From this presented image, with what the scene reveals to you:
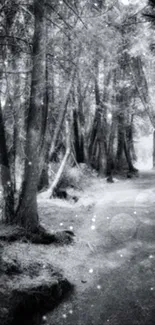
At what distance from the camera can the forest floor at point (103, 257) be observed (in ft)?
16.6

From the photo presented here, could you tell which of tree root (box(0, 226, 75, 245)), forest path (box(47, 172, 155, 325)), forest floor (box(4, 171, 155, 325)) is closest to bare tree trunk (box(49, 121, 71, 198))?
forest floor (box(4, 171, 155, 325))

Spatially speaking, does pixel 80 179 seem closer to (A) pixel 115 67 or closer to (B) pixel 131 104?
(A) pixel 115 67

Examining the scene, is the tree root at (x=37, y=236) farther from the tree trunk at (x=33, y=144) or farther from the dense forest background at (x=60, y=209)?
the tree trunk at (x=33, y=144)

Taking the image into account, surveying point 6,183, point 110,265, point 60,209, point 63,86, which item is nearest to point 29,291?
point 110,265

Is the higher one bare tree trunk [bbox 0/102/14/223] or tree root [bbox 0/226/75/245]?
bare tree trunk [bbox 0/102/14/223]

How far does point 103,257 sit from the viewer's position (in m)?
7.43

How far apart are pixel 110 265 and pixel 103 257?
0.51m

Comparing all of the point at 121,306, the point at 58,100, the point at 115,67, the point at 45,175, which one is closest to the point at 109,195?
the point at 45,175

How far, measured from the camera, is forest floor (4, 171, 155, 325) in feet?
16.6

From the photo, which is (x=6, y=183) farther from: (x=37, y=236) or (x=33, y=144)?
(x=37, y=236)

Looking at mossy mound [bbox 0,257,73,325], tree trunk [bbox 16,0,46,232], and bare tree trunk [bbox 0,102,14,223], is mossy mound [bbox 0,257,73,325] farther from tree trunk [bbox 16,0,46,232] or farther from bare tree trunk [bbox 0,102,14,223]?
bare tree trunk [bbox 0,102,14,223]

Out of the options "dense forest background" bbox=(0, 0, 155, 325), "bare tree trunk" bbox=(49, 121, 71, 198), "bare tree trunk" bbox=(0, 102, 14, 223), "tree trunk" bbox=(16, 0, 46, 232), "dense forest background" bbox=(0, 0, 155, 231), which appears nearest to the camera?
"dense forest background" bbox=(0, 0, 155, 325)

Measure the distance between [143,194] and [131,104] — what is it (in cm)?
1019

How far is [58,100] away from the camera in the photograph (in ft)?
53.0
